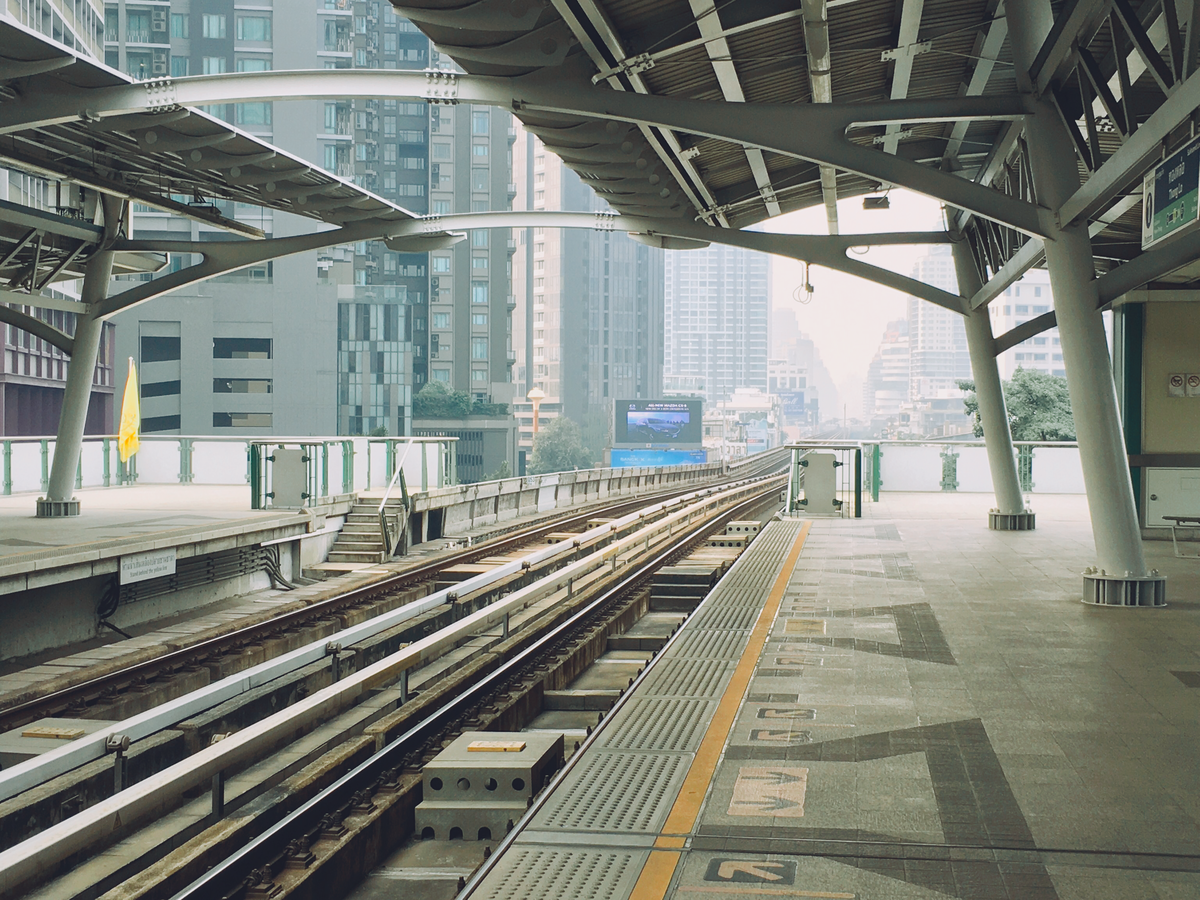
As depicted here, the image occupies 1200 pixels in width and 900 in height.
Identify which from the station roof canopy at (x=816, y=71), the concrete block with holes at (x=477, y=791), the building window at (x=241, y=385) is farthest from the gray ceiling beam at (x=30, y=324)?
the building window at (x=241, y=385)

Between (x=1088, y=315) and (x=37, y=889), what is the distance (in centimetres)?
1015

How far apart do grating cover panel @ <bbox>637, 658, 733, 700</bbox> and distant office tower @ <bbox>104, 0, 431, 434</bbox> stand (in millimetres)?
61451

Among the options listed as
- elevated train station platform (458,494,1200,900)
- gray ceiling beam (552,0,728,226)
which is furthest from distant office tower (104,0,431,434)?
elevated train station platform (458,494,1200,900)

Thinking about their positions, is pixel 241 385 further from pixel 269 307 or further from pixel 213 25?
pixel 213 25

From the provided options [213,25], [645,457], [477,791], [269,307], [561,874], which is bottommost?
[477,791]

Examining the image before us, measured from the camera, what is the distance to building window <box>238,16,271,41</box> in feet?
268

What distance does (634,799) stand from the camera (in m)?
5.22

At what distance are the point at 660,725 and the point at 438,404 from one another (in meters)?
90.7

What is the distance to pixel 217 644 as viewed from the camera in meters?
11.2

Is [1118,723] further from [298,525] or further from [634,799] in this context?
[298,525]

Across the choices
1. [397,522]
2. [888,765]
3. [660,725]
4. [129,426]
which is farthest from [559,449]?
[888,765]

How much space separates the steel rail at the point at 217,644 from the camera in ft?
28.8

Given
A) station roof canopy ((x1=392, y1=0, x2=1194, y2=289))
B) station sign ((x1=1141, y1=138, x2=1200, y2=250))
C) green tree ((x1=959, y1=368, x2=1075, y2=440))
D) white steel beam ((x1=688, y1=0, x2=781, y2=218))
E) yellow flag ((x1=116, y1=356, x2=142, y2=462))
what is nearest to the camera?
station sign ((x1=1141, y1=138, x2=1200, y2=250))

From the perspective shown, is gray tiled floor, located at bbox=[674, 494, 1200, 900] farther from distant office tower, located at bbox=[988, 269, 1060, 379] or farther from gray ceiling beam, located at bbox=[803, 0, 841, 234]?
distant office tower, located at bbox=[988, 269, 1060, 379]
